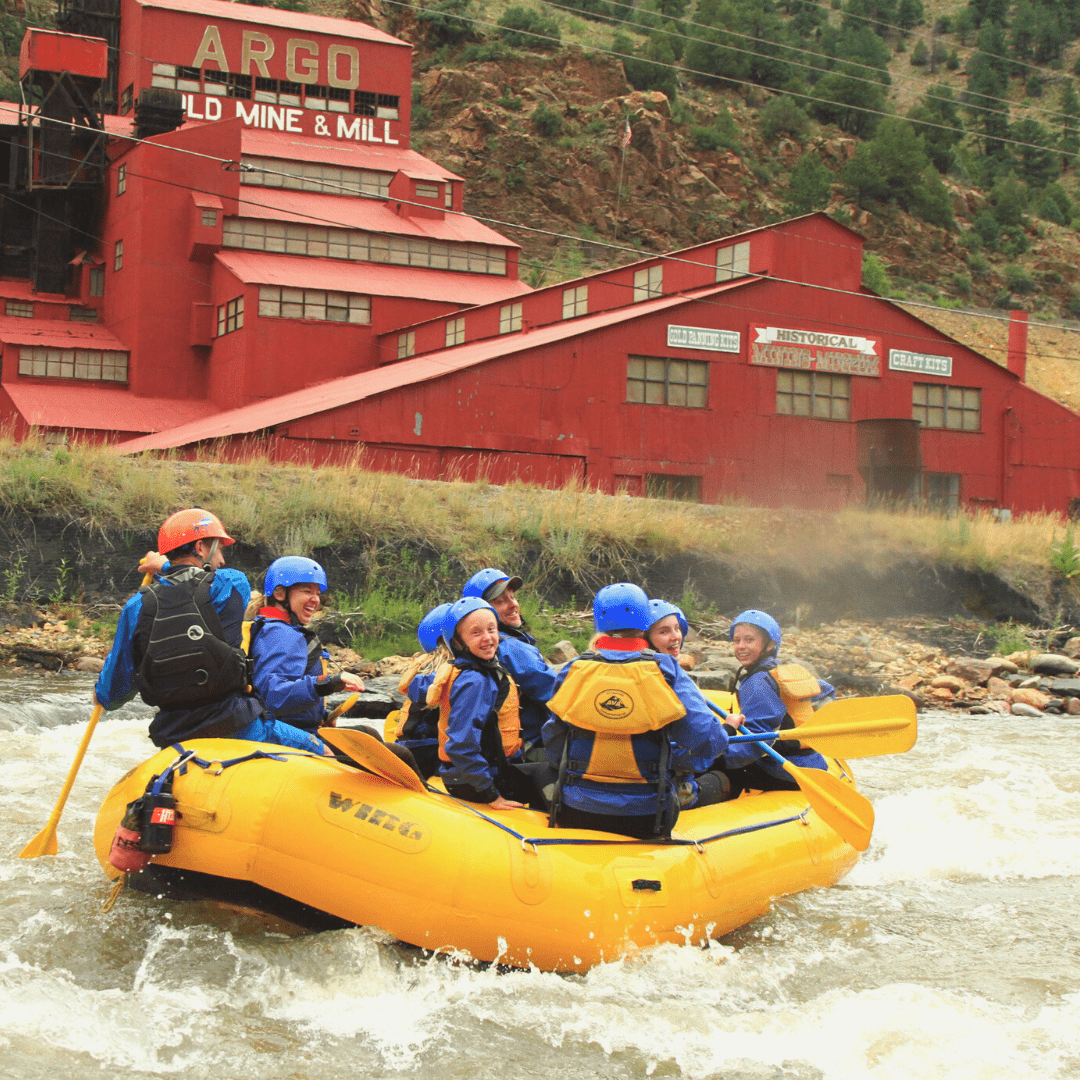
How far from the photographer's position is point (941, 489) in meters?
27.5

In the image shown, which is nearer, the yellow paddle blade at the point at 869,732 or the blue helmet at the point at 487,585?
the blue helmet at the point at 487,585

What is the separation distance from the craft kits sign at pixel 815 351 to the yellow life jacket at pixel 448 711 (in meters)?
20.2

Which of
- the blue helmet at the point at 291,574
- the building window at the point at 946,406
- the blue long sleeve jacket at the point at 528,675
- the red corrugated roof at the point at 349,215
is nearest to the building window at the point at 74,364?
the red corrugated roof at the point at 349,215

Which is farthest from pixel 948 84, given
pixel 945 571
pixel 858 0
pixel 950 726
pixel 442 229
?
pixel 950 726

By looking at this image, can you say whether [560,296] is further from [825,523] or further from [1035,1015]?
[1035,1015]

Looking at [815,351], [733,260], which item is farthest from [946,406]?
[733,260]

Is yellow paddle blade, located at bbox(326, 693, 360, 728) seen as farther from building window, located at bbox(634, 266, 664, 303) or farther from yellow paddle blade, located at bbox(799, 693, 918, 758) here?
building window, located at bbox(634, 266, 664, 303)

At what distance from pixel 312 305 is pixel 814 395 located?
41.7ft

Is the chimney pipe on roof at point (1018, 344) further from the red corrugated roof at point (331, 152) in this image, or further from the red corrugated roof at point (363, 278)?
the red corrugated roof at point (331, 152)

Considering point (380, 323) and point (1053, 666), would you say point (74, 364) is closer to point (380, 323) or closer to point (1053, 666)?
point (380, 323)

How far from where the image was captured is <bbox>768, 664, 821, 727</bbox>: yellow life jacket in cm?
746

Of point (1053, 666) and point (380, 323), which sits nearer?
point (1053, 666)

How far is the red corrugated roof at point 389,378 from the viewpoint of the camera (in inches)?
953

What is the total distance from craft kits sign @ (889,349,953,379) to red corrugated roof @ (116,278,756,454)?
4019mm
